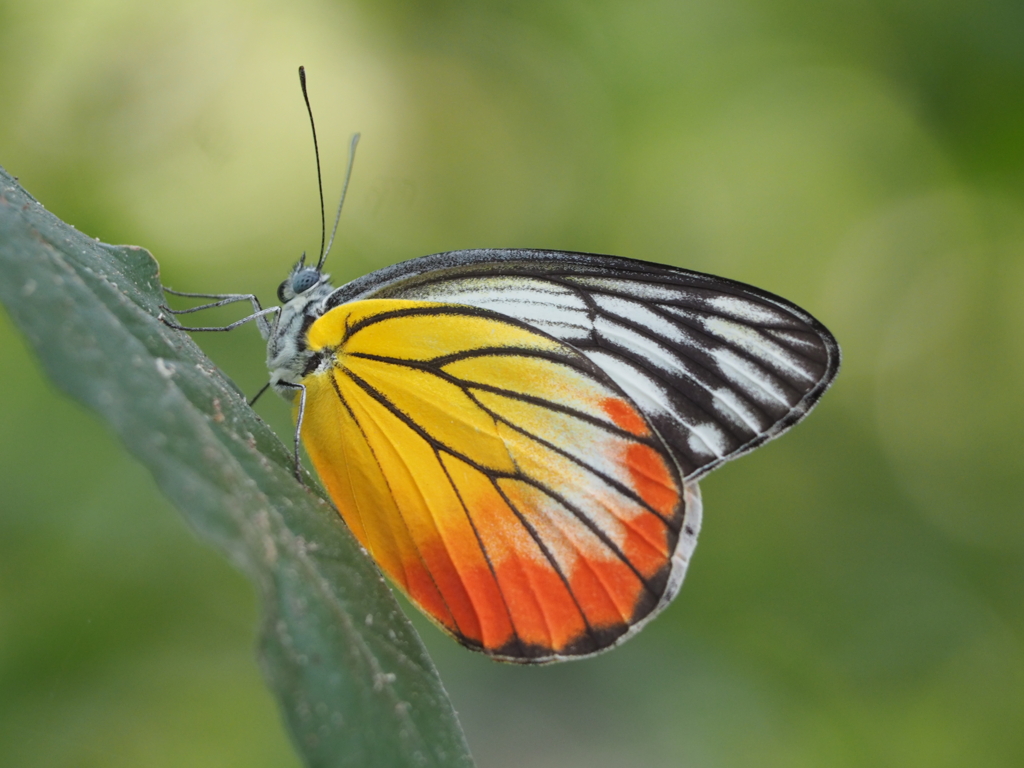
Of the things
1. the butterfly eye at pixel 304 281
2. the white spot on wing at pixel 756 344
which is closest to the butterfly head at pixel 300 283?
the butterfly eye at pixel 304 281

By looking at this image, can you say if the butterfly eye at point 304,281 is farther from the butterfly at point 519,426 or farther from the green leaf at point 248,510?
the green leaf at point 248,510

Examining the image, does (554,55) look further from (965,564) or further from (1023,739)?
(1023,739)

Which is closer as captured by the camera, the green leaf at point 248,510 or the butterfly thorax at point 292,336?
the green leaf at point 248,510

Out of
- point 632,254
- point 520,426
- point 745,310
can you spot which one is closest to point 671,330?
point 745,310

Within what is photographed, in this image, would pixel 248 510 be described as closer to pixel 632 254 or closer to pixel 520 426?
pixel 520 426

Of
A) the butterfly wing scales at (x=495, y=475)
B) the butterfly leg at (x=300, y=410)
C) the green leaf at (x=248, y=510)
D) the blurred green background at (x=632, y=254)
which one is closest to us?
the green leaf at (x=248, y=510)

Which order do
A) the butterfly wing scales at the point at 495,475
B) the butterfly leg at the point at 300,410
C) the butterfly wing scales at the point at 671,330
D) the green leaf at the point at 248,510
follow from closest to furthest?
the green leaf at the point at 248,510, the butterfly leg at the point at 300,410, the butterfly wing scales at the point at 495,475, the butterfly wing scales at the point at 671,330

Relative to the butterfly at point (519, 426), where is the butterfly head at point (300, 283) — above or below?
above
